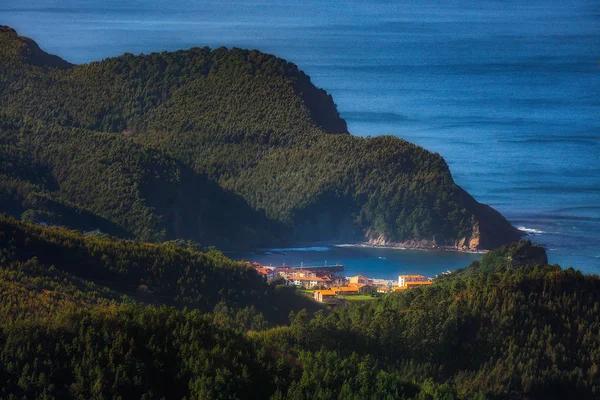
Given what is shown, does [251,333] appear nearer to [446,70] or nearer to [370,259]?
[370,259]

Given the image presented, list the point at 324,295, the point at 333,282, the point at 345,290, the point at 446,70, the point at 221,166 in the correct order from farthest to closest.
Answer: the point at 446,70 < the point at 221,166 < the point at 333,282 < the point at 345,290 < the point at 324,295

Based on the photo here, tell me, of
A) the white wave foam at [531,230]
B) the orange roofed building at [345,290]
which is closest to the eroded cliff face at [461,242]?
the white wave foam at [531,230]

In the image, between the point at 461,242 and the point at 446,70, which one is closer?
the point at 461,242

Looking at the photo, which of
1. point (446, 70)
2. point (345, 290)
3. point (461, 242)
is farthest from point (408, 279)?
point (446, 70)

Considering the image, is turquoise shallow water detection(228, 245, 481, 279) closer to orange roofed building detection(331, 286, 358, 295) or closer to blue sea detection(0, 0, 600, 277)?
blue sea detection(0, 0, 600, 277)

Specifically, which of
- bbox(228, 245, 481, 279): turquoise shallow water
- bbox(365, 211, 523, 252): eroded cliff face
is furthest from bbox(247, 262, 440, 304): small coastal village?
bbox(365, 211, 523, 252): eroded cliff face

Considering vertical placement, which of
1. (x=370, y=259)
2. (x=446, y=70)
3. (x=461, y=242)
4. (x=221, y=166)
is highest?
Result: (x=446, y=70)
